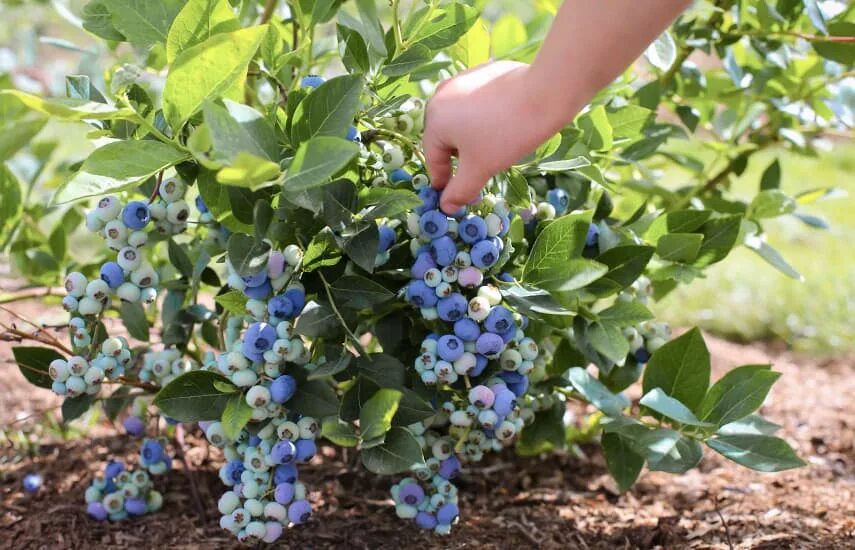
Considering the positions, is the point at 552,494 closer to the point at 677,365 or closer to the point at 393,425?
the point at 677,365

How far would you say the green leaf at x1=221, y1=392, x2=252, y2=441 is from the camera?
1040 mm

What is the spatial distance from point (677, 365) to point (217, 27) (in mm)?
743

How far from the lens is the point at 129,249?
1.13 m

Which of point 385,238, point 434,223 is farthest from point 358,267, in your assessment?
point 434,223

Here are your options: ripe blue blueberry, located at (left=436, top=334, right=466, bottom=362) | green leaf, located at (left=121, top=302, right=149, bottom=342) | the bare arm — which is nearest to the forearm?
the bare arm

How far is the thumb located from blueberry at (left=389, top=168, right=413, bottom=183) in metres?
0.15

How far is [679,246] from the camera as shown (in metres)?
1.29

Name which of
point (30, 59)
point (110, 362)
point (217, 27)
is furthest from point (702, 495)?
point (30, 59)

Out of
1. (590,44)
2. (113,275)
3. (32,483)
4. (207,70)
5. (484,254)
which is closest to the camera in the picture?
(590,44)

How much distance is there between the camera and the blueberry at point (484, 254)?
102 cm

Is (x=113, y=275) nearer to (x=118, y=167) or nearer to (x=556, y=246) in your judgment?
(x=118, y=167)

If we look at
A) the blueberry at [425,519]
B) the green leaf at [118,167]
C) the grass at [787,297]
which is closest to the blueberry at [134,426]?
the blueberry at [425,519]

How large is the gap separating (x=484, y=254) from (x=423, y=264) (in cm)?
7

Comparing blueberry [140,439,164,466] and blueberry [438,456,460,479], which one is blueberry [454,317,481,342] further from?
blueberry [140,439,164,466]
